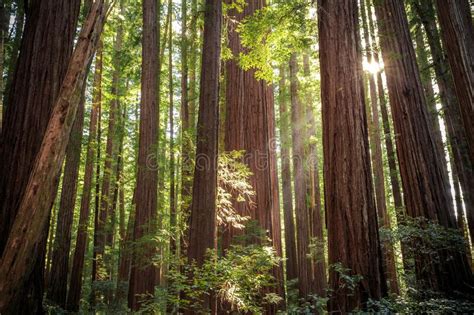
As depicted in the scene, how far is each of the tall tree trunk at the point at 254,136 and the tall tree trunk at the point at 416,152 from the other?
3162 millimetres

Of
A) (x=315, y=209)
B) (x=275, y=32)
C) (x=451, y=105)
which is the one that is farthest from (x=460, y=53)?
(x=315, y=209)

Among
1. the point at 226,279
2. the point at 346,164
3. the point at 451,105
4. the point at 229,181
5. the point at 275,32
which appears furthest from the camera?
the point at 451,105

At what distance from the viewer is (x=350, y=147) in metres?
4.61

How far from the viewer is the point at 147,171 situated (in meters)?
8.84

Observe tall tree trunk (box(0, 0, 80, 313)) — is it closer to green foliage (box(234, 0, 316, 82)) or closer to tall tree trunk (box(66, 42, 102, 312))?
green foliage (box(234, 0, 316, 82))

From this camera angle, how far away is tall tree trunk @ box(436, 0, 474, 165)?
263 inches

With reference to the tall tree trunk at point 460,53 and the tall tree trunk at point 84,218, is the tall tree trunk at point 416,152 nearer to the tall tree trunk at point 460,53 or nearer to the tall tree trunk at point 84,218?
the tall tree trunk at point 460,53

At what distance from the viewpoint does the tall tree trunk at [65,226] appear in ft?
32.1

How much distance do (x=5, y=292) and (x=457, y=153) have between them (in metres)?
10.7

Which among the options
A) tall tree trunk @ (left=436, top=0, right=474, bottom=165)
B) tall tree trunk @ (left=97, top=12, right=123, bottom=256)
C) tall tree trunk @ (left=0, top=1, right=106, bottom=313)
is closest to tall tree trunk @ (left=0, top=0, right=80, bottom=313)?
tall tree trunk @ (left=0, top=1, right=106, bottom=313)

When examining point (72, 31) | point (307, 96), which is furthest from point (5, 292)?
point (307, 96)

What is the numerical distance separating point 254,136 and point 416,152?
382 centimetres

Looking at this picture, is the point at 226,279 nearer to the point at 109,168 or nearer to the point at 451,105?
the point at 451,105

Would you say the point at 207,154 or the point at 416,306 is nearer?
the point at 416,306
